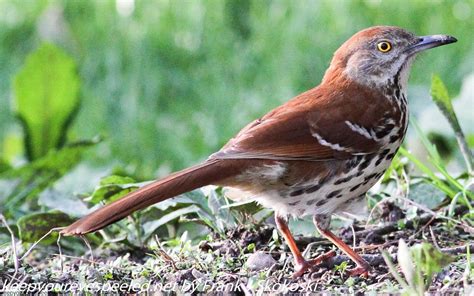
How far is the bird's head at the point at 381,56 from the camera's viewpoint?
4.79 metres

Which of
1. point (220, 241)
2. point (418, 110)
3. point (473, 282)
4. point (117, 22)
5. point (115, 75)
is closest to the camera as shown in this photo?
point (473, 282)

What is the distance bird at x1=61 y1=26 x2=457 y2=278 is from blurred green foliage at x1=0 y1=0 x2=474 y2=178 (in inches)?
102

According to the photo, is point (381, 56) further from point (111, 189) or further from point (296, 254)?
point (111, 189)

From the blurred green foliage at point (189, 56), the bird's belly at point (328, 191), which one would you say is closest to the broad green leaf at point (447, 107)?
the bird's belly at point (328, 191)

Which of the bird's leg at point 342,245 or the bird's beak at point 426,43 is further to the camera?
the bird's beak at point 426,43

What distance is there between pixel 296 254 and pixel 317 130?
615mm

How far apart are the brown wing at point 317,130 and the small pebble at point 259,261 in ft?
1.41

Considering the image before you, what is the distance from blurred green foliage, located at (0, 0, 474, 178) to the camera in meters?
7.50

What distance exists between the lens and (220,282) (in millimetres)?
3746

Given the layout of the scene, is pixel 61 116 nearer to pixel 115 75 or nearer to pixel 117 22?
pixel 115 75

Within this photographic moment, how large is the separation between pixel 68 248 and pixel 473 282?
7.13ft

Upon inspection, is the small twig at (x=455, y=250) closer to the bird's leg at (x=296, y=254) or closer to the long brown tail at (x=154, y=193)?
the bird's leg at (x=296, y=254)

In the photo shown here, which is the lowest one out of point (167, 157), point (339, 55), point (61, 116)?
point (167, 157)

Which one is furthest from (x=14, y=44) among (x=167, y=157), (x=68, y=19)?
(x=167, y=157)
